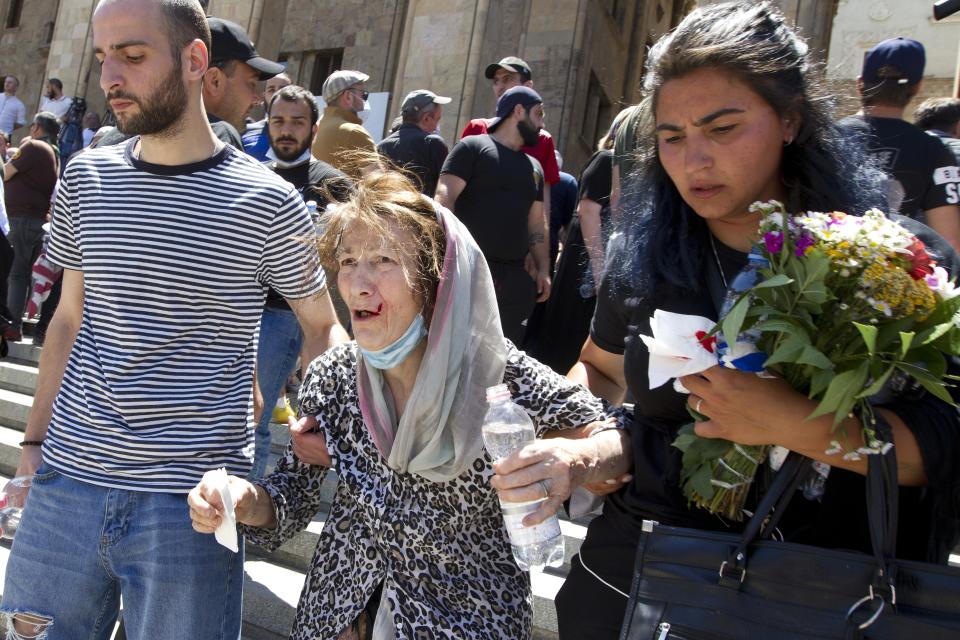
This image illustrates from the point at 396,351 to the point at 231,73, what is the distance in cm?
259

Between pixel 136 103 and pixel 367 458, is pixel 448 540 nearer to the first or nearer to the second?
pixel 367 458

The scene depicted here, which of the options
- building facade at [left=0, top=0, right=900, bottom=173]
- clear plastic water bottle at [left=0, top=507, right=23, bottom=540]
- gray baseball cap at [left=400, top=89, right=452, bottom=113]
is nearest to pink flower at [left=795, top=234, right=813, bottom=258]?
clear plastic water bottle at [left=0, top=507, right=23, bottom=540]

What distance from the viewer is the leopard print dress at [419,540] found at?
7.65 feet

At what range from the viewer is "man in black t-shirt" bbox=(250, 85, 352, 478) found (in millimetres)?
4301

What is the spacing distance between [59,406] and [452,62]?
10.4 m

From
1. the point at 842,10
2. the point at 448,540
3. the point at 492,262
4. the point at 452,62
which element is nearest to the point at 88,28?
the point at 452,62

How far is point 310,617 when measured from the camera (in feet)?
8.07

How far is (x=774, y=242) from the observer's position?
173 cm

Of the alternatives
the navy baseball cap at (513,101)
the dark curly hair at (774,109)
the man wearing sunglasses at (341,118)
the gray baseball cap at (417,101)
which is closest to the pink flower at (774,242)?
the dark curly hair at (774,109)

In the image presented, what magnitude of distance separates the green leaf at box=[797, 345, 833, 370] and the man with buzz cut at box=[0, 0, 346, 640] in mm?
1564

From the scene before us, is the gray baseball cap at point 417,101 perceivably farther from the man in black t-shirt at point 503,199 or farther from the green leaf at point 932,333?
the green leaf at point 932,333

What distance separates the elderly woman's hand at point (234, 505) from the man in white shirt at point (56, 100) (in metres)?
15.2

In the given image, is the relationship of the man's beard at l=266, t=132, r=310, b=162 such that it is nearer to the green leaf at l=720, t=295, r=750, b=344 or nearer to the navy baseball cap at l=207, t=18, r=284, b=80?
the navy baseball cap at l=207, t=18, r=284, b=80

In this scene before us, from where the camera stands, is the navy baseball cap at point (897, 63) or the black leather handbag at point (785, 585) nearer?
the black leather handbag at point (785, 585)
